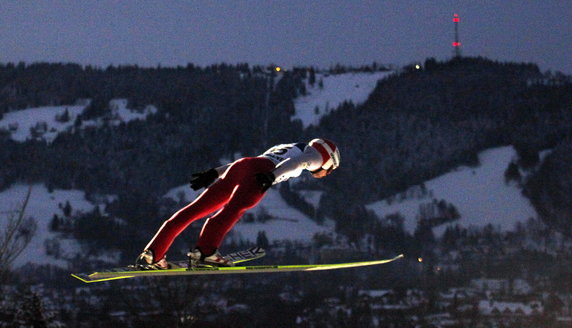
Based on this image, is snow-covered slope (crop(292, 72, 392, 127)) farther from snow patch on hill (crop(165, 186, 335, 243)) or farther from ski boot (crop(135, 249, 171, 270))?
ski boot (crop(135, 249, 171, 270))

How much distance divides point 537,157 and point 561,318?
32772 mm

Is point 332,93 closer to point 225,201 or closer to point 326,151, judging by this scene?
point 326,151

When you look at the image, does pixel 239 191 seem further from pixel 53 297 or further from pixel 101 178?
pixel 101 178

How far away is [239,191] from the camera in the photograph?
1200cm

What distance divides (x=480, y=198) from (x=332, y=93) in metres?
26.9

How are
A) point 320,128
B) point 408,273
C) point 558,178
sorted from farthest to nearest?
point 320,128, point 558,178, point 408,273

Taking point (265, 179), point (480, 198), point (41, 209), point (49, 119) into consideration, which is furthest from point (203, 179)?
point (49, 119)

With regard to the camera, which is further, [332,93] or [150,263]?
[332,93]

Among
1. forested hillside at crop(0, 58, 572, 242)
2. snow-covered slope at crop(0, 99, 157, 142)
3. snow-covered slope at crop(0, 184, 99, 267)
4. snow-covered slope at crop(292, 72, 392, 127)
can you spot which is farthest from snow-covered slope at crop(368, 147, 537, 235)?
snow-covered slope at crop(0, 99, 157, 142)

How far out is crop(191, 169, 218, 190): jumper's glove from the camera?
12289 mm

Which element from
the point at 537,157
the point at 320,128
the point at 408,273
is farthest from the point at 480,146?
the point at 408,273

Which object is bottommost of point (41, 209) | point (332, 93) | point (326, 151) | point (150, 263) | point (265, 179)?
point (150, 263)

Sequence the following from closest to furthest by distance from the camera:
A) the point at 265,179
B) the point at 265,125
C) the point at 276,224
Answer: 1. the point at 265,179
2. the point at 276,224
3. the point at 265,125

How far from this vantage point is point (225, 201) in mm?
12250
